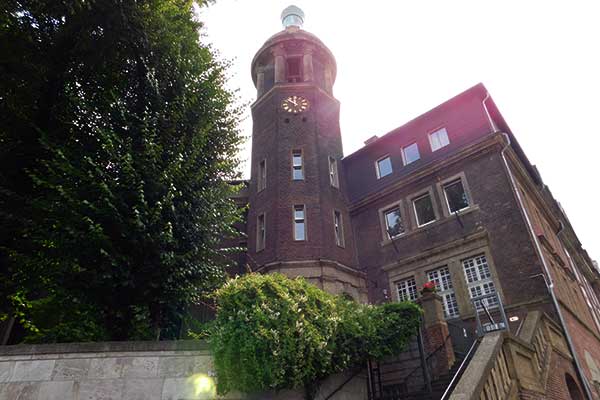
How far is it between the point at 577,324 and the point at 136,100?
17.7 m

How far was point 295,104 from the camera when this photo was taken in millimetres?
22391

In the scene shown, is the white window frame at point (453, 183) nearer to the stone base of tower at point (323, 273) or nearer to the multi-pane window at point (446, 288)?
the multi-pane window at point (446, 288)

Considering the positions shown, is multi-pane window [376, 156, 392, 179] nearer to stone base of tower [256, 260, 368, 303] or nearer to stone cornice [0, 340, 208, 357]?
stone base of tower [256, 260, 368, 303]

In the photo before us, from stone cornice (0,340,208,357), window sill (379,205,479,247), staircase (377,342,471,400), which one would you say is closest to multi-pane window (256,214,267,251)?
window sill (379,205,479,247)

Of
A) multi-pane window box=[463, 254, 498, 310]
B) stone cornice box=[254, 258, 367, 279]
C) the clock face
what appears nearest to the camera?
multi-pane window box=[463, 254, 498, 310]

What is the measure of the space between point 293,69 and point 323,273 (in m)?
14.4

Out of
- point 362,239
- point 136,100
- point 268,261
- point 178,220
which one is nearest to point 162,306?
point 178,220

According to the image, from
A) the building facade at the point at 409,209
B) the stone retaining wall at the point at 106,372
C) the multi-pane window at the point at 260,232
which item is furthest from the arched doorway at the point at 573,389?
the multi-pane window at the point at 260,232

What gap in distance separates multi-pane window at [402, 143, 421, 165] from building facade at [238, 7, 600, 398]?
0.06 meters

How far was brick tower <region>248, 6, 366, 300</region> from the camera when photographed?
17844 millimetres

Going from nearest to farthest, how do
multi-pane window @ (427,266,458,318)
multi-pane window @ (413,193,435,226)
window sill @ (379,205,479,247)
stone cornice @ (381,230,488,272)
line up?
1. multi-pane window @ (427,266,458,318)
2. stone cornice @ (381,230,488,272)
3. window sill @ (379,205,479,247)
4. multi-pane window @ (413,193,435,226)

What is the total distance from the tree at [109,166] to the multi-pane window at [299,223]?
7.27m

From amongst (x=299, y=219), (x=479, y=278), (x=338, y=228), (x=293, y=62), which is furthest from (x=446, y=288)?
(x=293, y=62)

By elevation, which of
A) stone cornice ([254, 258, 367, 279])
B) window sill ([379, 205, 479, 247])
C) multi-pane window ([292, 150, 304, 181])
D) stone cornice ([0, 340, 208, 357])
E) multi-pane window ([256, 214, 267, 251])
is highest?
multi-pane window ([292, 150, 304, 181])
